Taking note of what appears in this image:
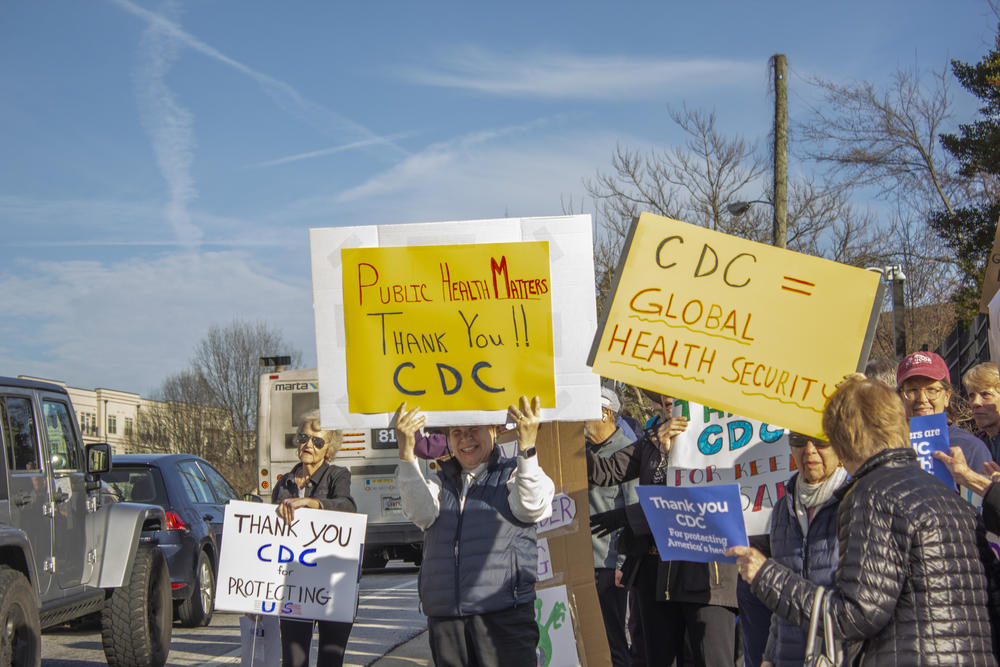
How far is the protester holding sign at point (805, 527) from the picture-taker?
12.4 ft

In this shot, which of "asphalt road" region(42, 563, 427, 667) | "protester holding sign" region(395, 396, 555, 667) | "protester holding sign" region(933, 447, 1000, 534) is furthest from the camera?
"asphalt road" region(42, 563, 427, 667)

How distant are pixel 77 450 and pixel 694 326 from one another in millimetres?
5662

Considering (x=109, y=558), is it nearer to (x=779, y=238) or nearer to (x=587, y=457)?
(x=587, y=457)

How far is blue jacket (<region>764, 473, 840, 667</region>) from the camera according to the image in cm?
375

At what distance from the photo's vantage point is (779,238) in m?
17.8

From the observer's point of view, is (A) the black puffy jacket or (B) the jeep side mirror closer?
(A) the black puffy jacket

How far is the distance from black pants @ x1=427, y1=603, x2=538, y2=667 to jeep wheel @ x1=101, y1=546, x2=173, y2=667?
15.5 feet

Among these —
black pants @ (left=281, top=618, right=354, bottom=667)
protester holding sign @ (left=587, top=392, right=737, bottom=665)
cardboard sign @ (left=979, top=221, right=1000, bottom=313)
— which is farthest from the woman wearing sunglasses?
cardboard sign @ (left=979, top=221, right=1000, bottom=313)

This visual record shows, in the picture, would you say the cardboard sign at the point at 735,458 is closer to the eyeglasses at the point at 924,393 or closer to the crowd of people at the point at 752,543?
the crowd of people at the point at 752,543

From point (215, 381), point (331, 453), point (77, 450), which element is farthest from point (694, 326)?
point (215, 381)

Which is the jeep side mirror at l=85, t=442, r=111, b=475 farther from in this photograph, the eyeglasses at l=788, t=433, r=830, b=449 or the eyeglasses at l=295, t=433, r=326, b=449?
the eyeglasses at l=788, t=433, r=830, b=449

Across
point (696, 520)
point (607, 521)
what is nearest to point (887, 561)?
point (696, 520)

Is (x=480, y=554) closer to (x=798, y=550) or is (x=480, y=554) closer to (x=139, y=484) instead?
(x=798, y=550)

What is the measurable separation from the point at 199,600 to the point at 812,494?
347 inches
